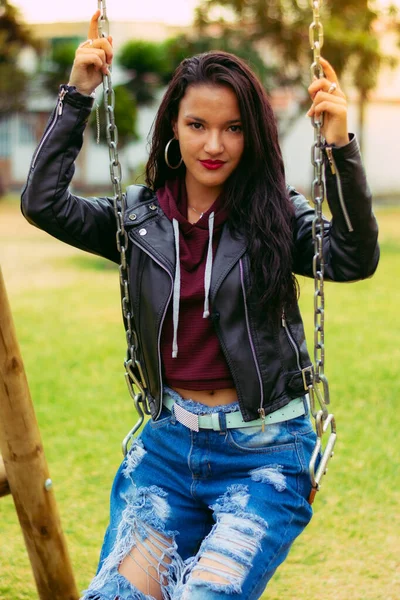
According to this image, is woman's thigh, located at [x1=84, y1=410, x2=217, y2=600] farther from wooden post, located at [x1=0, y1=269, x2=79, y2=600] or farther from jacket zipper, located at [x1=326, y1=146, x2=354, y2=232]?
jacket zipper, located at [x1=326, y1=146, x2=354, y2=232]

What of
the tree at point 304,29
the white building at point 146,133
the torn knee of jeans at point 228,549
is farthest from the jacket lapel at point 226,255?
the white building at point 146,133

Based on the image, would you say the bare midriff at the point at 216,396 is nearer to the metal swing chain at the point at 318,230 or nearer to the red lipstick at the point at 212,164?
the metal swing chain at the point at 318,230

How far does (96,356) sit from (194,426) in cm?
499

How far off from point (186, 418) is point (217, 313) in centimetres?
28

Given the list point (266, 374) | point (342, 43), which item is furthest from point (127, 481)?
point (342, 43)

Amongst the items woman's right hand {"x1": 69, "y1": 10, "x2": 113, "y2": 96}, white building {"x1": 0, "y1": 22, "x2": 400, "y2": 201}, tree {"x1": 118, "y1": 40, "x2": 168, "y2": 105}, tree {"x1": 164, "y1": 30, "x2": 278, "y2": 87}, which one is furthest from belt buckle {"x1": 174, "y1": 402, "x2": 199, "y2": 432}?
white building {"x1": 0, "y1": 22, "x2": 400, "y2": 201}

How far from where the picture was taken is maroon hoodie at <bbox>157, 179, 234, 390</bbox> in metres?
2.34

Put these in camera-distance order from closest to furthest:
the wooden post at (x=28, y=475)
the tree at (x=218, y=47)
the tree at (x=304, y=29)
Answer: the wooden post at (x=28, y=475)
the tree at (x=304, y=29)
the tree at (x=218, y=47)

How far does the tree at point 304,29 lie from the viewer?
16.4 m

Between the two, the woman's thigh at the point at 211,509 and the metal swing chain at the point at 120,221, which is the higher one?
the metal swing chain at the point at 120,221

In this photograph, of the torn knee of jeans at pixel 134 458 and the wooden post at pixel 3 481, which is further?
the wooden post at pixel 3 481

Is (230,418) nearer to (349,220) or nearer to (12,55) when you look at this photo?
(349,220)

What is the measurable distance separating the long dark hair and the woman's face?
2cm

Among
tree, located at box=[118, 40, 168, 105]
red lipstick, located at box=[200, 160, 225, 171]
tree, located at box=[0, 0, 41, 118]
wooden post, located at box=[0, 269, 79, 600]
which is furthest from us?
tree, located at box=[0, 0, 41, 118]
